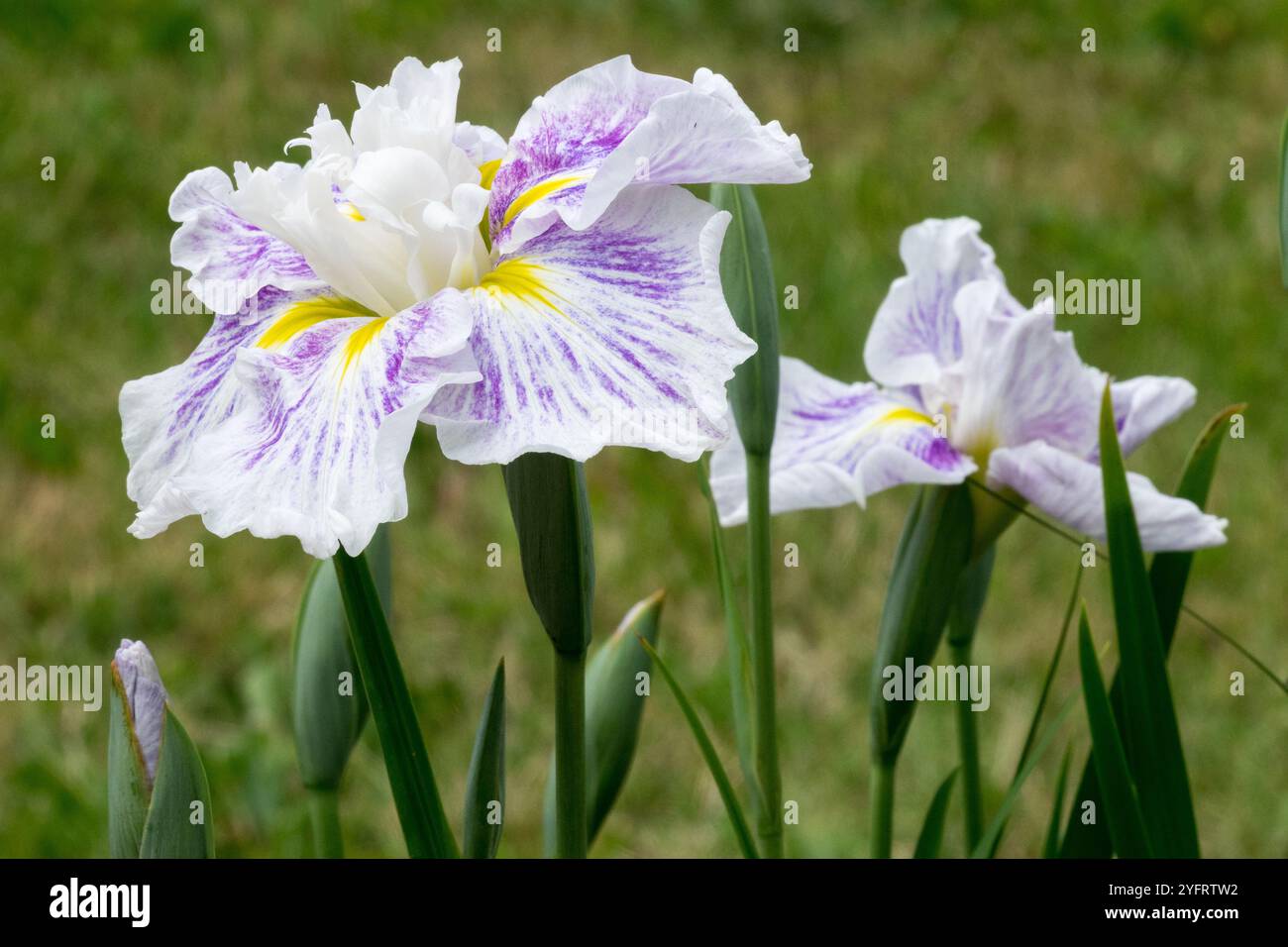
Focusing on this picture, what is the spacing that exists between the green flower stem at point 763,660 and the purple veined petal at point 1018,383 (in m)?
0.14

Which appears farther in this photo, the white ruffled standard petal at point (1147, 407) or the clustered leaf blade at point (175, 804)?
the white ruffled standard petal at point (1147, 407)

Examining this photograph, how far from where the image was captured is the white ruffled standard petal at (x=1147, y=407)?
725 mm

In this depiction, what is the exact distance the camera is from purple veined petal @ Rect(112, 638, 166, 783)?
0.58 meters

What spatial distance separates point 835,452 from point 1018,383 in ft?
0.31

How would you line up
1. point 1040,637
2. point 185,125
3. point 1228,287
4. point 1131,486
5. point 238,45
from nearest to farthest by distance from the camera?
point 1131,486, point 1040,637, point 1228,287, point 185,125, point 238,45

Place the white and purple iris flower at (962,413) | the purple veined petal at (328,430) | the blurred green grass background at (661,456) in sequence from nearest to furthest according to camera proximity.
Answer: the purple veined petal at (328,430), the white and purple iris flower at (962,413), the blurred green grass background at (661,456)

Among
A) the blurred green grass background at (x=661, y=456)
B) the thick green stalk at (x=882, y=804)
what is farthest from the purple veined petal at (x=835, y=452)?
the blurred green grass background at (x=661, y=456)

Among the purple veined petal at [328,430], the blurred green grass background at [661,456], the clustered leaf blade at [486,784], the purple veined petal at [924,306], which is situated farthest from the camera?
the blurred green grass background at [661,456]

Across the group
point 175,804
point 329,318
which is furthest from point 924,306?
point 175,804

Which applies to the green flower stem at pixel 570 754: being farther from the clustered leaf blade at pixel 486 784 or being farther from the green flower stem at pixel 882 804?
the green flower stem at pixel 882 804
